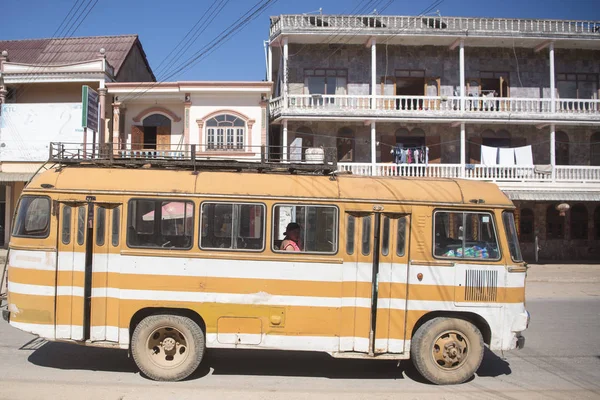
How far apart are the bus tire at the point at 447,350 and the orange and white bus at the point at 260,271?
2 centimetres

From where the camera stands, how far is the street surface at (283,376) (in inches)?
230

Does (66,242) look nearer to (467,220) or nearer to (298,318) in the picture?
(298,318)

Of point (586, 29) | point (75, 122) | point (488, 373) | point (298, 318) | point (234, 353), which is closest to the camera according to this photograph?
point (298, 318)

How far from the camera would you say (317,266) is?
6.21 m

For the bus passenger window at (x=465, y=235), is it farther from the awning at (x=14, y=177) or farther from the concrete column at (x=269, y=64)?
the awning at (x=14, y=177)

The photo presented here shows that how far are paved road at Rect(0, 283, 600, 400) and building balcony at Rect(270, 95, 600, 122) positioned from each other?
14.7 meters

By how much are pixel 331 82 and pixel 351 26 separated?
A: 9.15ft

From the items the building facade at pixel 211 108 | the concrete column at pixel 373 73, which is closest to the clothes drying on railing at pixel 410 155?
the concrete column at pixel 373 73

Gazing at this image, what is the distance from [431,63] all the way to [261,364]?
19.9 metres

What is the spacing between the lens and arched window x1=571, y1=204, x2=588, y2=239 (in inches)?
904

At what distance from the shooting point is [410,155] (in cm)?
2220

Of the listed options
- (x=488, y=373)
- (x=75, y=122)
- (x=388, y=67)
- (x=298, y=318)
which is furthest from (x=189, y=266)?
(x=388, y=67)

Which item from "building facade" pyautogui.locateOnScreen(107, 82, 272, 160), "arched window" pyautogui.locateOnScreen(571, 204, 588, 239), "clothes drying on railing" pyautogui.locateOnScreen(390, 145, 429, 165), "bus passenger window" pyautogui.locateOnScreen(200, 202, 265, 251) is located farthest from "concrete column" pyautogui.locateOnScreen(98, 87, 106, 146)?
"arched window" pyautogui.locateOnScreen(571, 204, 588, 239)

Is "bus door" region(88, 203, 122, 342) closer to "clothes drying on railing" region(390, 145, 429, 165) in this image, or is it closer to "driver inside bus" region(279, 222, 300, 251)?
"driver inside bus" region(279, 222, 300, 251)
